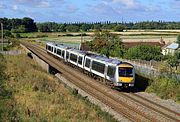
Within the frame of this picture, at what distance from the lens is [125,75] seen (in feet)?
108

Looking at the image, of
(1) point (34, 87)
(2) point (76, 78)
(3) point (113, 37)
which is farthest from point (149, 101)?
(3) point (113, 37)

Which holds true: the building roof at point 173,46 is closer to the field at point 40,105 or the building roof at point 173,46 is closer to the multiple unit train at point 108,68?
the multiple unit train at point 108,68

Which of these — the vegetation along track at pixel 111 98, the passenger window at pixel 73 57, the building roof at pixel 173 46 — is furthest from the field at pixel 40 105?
the building roof at pixel 173 46

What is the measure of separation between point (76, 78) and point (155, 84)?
1165 centimetres

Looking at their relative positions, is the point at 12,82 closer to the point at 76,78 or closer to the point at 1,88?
the point at 1,88

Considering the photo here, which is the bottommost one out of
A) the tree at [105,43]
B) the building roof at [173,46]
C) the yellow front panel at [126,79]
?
the building roof at [173,46]

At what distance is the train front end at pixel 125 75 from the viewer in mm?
32844

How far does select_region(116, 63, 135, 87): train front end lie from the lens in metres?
32.8

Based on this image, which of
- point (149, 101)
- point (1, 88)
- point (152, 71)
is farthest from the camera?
point (152, 71)

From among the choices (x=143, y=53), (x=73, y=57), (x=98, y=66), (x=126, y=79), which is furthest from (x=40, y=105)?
(x=143, y=53)

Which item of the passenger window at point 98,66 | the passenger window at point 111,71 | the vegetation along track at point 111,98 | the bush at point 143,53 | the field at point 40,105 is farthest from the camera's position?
the bush at point 143,53

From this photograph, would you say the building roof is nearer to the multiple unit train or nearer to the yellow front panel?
the multiple unit train

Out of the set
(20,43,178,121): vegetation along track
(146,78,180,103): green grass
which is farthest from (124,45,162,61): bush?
(146,78,180,103): green grass

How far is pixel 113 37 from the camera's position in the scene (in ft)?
287
